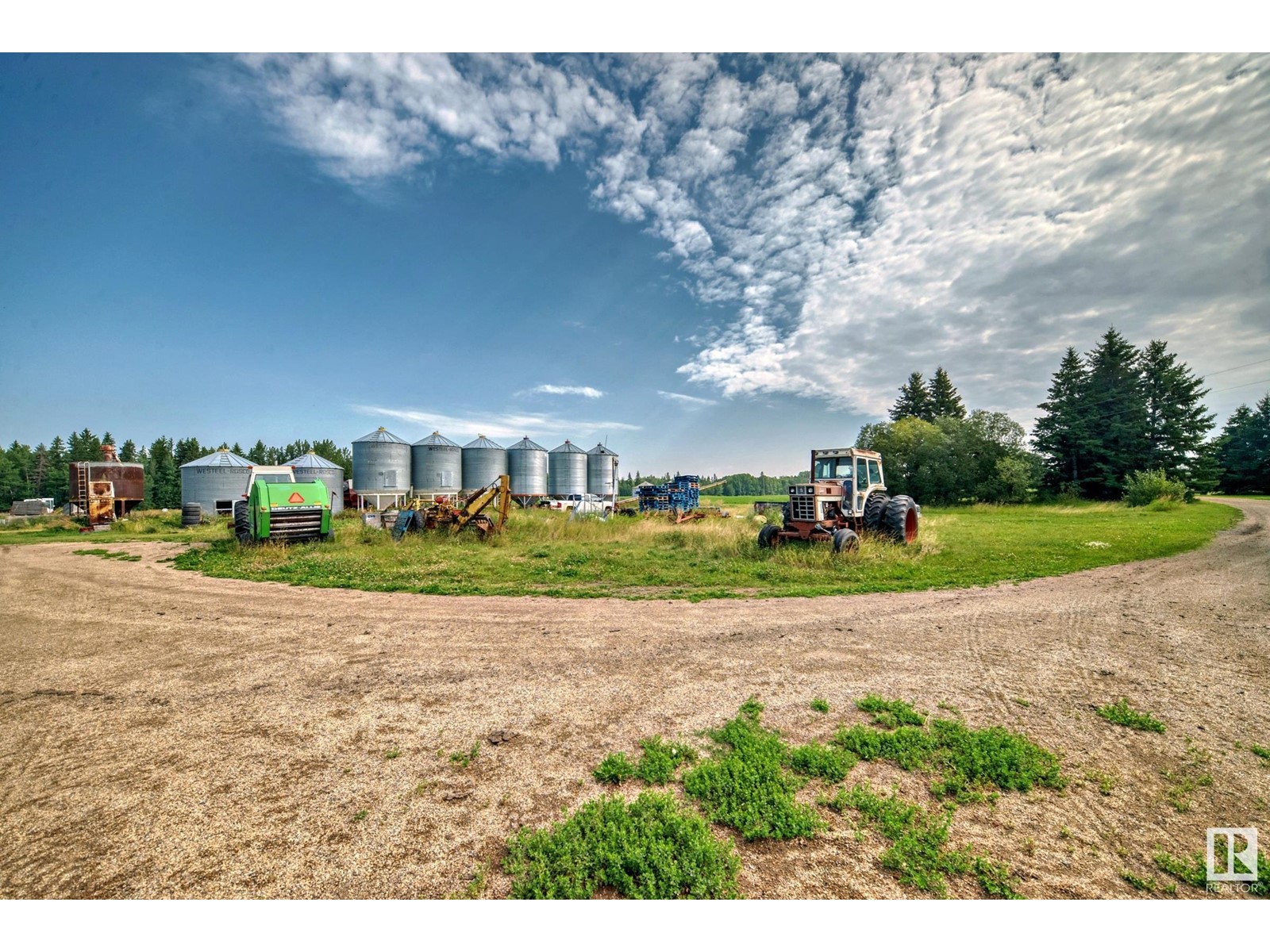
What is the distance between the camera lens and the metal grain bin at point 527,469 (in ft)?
134

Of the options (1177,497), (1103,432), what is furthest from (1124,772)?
(1103,432)

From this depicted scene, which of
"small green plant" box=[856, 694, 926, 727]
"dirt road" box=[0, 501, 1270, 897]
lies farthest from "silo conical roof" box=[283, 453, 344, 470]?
"small green plant" box=[856, 694, 926, 727]

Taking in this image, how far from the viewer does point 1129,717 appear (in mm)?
4109

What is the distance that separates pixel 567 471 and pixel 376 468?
15.1m

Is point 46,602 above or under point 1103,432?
under

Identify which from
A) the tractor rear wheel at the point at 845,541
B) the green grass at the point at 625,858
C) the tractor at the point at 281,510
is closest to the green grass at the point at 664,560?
the tractor rear wheel at the point at 845,541

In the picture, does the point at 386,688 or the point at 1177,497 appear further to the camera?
the point at 1177,497

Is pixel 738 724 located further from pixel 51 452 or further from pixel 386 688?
pixel 51 452

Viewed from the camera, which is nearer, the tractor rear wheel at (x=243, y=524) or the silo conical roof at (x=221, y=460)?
the tractor rear wheel at (x=243, y=524)

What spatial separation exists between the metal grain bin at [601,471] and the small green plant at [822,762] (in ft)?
128

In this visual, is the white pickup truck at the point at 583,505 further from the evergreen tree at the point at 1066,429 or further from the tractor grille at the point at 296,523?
the evergreen tree at the point at 1066,429

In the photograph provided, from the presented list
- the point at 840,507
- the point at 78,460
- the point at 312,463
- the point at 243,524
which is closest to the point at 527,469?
the point at 312,463

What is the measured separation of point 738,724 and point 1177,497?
149ft
